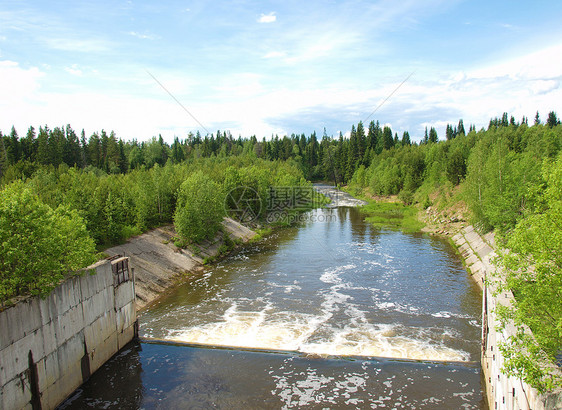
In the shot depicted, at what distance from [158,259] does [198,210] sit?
834 centimetres

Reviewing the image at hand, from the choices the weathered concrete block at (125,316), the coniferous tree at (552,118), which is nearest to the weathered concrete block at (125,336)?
the weathered concrete block at (125,316)

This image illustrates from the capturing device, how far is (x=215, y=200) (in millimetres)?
48375

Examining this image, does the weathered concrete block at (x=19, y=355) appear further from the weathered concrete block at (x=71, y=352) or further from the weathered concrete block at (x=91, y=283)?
the weathered concrete block at (x=91, y=283)

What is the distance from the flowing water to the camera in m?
18.7

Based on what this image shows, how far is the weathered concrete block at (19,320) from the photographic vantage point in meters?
15.1

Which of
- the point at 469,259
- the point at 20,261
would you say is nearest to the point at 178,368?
the point at 20,261

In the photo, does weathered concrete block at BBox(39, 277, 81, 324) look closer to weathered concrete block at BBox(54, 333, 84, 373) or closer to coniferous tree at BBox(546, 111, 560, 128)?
weathered concrete block at BBox(54, 333, 84, 373)

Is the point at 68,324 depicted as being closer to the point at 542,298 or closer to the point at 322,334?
the point at 322,334

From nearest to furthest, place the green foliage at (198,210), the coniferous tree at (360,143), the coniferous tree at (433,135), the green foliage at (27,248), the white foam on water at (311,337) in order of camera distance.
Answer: the green foliage at (27,248), the white foam on water at (311,337), the green foliage at (198,210), the coniferous tree at (360,143), the coniferous tree at (433,135)

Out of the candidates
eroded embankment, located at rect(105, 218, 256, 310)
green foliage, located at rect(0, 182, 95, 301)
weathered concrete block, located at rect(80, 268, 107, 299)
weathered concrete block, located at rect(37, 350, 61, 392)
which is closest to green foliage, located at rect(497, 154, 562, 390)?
weathered concrete block, located at rect(37, 350, 61, 392)

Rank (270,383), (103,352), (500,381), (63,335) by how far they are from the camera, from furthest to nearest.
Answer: (103,352), (270,383), (63,335), (500,381)

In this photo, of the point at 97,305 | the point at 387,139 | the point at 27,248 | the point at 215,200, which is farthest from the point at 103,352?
the point at 387,139

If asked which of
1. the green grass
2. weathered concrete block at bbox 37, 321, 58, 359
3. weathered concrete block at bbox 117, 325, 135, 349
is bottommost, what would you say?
the green grass

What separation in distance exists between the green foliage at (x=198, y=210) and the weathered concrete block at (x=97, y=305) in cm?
2025
